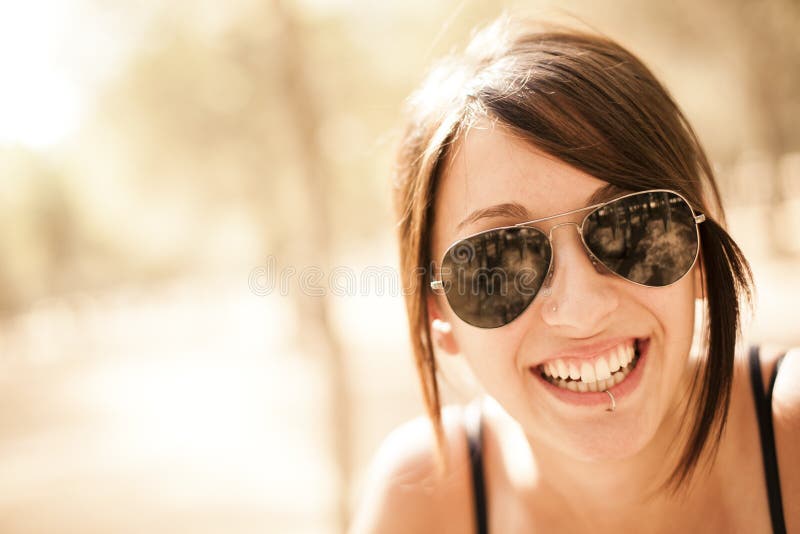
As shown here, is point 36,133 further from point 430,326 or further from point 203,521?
point 430,326

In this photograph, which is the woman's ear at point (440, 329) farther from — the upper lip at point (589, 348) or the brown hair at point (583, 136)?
the upper lip at point (589, 348)

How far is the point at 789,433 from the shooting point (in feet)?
4.40

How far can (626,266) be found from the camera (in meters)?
1.16

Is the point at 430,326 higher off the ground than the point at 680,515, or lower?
higher

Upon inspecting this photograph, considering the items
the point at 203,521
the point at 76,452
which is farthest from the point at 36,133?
the point at 203,521

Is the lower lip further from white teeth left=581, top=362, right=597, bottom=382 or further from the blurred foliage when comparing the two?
the blurred foliage

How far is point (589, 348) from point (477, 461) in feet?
2.20

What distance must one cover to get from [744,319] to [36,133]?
22.7ft

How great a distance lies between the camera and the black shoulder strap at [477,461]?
161 cm

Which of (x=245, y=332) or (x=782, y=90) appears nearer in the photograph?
(x=782, y=90)

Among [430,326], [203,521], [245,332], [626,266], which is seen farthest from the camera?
[245,332]

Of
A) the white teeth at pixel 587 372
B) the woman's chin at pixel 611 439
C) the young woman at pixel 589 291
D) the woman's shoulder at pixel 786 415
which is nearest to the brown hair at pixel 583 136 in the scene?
the young woman at pixel 589 291

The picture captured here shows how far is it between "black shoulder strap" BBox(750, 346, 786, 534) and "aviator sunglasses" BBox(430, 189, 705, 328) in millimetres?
518

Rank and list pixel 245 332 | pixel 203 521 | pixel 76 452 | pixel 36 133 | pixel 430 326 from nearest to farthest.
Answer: pixel 430 326 < pixel 203 521 < pixel 36 133 < pixel 76 452 < pixel 245 332
